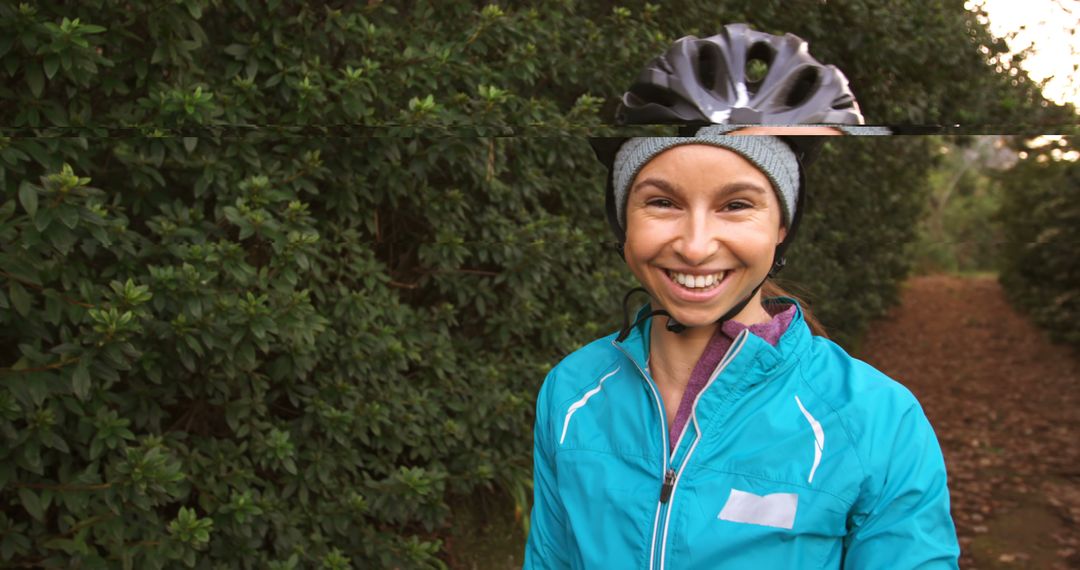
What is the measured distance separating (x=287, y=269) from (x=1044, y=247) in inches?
234

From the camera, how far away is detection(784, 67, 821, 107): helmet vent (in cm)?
146

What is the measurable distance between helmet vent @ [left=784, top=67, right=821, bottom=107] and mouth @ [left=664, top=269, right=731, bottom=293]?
350mm

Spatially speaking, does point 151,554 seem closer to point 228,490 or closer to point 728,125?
point 228,490

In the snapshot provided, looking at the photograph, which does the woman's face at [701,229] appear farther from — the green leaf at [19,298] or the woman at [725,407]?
the green leaf at [19,298]

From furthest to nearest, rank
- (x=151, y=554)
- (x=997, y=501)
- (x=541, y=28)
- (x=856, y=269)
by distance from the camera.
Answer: (x=856, y=269) → (x=997, y=501) → (x=541, y=28) → (x=151, y=554)

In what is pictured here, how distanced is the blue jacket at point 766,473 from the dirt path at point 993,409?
364 cm

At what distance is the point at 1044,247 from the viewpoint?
671 cm

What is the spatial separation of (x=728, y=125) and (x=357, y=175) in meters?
1.84

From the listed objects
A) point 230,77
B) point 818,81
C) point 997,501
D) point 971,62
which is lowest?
point 997,501

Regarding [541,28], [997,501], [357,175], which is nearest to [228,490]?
[357,175]

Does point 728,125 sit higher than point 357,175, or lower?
higher

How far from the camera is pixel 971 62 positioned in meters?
5.47

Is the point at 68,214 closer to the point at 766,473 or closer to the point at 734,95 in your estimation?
the point at 734,95

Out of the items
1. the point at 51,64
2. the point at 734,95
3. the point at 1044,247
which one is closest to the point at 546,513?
the point at 734,95
